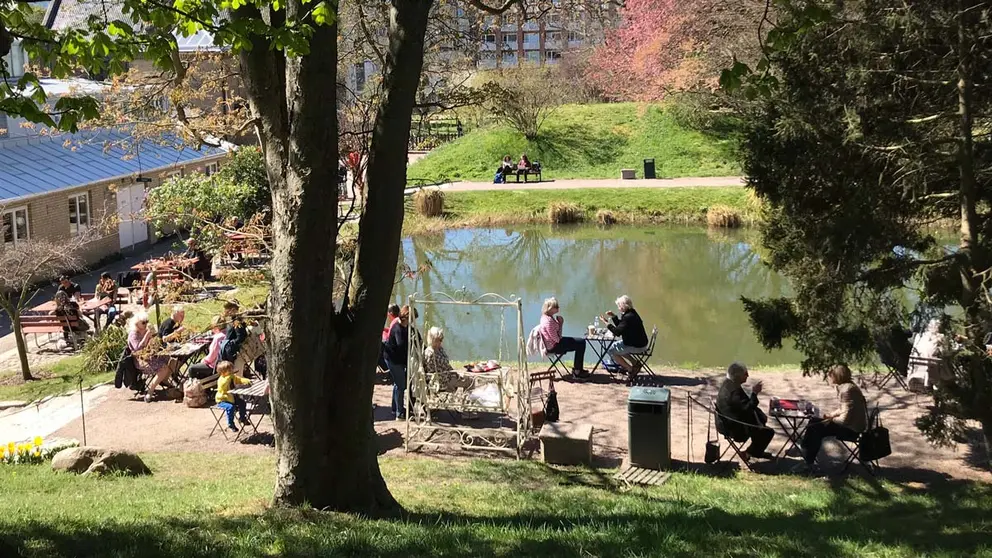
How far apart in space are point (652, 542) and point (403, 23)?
12.8ft

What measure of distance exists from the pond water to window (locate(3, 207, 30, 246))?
889cm

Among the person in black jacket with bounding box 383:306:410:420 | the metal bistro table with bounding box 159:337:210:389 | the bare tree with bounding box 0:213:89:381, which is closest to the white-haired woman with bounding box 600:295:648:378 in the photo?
the person in black jacket with bounding box 383:306:410:420

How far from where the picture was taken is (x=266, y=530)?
610 centimetres

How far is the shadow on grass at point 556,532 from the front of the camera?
221 inches

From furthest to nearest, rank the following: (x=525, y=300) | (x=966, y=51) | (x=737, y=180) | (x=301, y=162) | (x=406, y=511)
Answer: (x=737, y=180) → (x=525, y=300) → (x=966, y=51) → (x=406, y=511) → (x=301, y=162)

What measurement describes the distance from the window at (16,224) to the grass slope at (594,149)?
19814mm

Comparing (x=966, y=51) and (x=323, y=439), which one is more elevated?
(x=966, y=51)

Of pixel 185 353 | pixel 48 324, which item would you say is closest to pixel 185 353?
pixel 185 353

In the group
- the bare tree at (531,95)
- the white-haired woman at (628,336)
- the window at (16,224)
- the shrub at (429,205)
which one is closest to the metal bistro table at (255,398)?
the white-haired woman at (628,336)

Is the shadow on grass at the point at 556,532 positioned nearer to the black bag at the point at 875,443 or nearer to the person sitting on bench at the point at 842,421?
the black bag at the point at 875,443

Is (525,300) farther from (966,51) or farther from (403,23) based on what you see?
(403,23)

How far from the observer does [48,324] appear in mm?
16406

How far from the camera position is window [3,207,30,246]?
21656mm

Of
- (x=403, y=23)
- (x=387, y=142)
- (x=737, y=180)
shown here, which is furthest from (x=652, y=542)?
(x=737, y=180)
